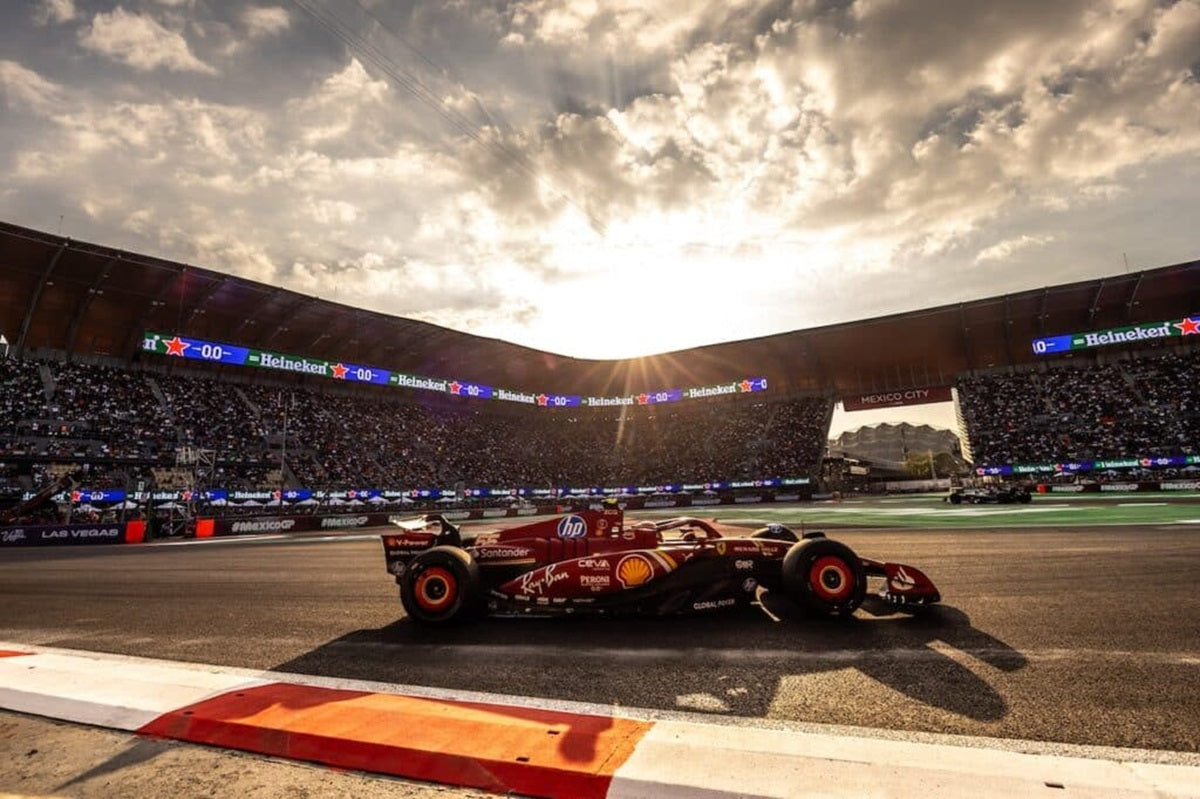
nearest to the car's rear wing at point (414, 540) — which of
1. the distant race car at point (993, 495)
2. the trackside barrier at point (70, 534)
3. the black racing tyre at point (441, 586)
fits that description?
the black racing tyre at point (441, 586)

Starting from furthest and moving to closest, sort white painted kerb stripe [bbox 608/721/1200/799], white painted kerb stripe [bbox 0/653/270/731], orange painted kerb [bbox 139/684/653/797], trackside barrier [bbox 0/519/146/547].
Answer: trackside barrier [bbox 0/519/146/547]
white painted kerb stripe [bbox 0/653/270/731]
orange painted kerb [bbox 139/684/653/797]
white painted kerb stripe [bbox 608/721/1200/799]

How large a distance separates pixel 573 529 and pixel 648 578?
45.2 inches

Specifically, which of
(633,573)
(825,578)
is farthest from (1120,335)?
(633,573)

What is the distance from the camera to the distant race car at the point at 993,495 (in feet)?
79.0

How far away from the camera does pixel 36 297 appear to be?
31047mm

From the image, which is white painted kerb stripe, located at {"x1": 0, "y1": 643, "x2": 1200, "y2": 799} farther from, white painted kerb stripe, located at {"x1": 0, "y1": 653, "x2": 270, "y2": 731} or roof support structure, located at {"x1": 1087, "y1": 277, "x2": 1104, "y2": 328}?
roof support structure, located at {"x1": 1087, "y1": 277, "x2": 1104, "y2": 328}

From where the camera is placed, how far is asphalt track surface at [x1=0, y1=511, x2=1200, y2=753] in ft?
10.8

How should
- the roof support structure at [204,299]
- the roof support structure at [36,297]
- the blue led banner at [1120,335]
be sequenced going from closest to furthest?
the roof support structure at [36,297] → the roof support structure at [204,299] → the blue led banner at [1120,335]

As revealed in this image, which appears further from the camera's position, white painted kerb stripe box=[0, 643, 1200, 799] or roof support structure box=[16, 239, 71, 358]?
roof support structure box=[16, 239, 71, 358]

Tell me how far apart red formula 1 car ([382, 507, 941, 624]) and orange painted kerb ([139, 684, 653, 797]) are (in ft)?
7.02

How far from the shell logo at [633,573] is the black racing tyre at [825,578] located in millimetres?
1337

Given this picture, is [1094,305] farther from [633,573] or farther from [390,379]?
[390,379]

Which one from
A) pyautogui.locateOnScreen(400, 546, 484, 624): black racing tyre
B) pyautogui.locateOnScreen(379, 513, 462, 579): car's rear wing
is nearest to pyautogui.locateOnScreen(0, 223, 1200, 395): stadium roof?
pyautogui.locateOnScreen(379, 513, 462, 579): car's rear wing

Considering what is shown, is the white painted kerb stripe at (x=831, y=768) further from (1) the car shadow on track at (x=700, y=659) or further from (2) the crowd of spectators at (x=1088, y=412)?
(2) the crowd of spectators at (x=1088, y=412)
